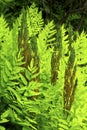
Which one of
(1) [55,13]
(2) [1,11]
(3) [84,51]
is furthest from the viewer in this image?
(1) [55,13]

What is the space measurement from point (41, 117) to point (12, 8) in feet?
7.38

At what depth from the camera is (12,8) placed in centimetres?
389

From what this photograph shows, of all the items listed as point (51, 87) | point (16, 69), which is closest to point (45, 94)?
point (51, 87)

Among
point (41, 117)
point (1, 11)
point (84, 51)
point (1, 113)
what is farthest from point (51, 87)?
point (1, 11)

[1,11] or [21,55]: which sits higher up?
[1,11]

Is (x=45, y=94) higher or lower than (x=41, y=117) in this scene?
higher

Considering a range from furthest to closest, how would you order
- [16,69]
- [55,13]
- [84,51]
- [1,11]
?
Result: [55,13], [1,11], [84,51], [16,69]

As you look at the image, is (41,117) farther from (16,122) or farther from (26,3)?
(26,3)

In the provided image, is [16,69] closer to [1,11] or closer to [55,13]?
[1,11]

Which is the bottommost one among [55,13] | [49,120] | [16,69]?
[49,120]

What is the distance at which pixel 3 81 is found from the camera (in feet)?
5.99

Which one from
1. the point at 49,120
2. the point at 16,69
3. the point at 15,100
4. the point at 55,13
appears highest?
the point at 55,13

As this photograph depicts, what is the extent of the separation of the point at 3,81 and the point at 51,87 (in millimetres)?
247

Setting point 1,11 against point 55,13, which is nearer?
point 1,11
